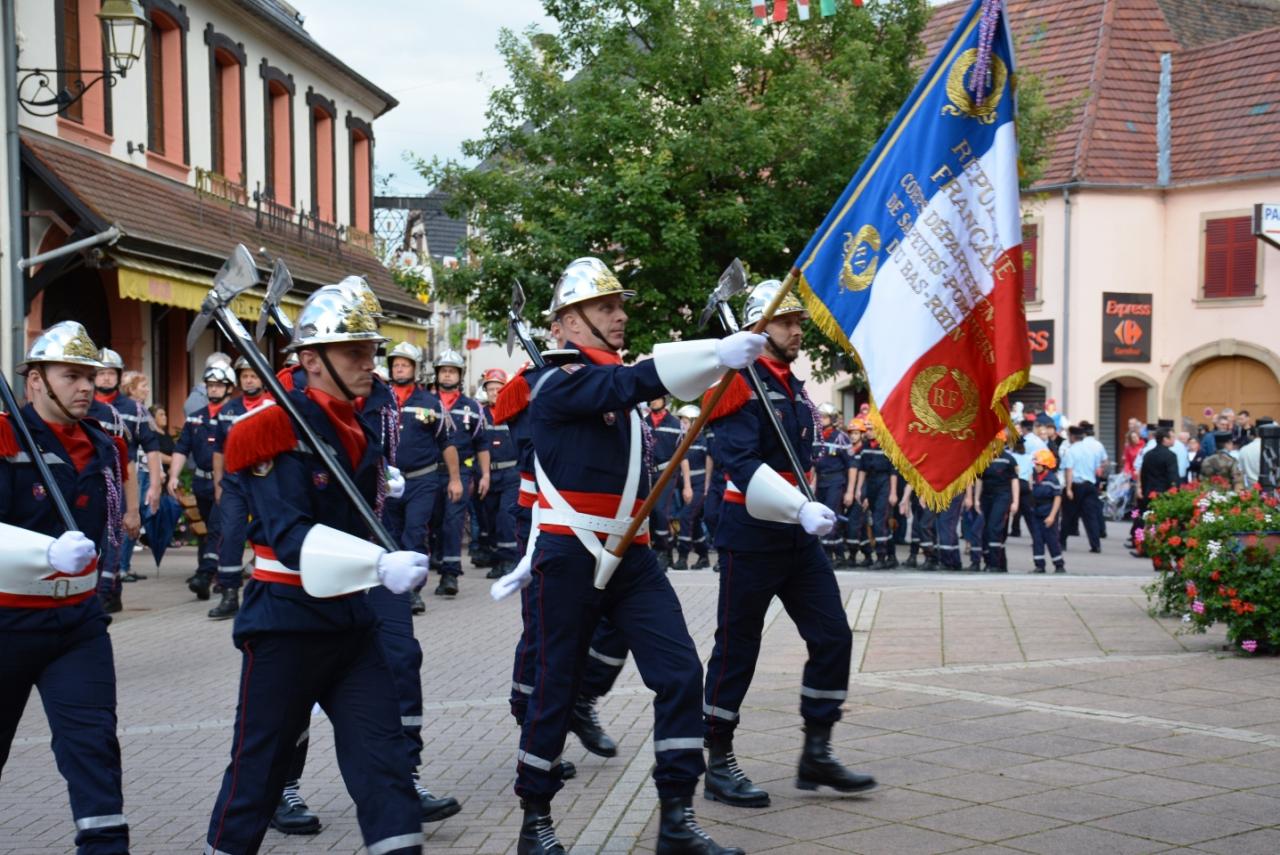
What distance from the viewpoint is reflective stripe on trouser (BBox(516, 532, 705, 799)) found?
5535mm

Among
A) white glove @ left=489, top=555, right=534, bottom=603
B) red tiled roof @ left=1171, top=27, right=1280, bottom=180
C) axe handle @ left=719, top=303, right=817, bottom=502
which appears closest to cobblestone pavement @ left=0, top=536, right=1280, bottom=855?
white glove @ left=489, top=555, right=534, bottom=603

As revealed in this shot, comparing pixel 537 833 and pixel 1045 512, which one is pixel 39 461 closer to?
pixel 537 833

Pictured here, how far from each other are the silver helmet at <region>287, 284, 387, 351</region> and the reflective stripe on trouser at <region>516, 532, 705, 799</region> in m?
1.17

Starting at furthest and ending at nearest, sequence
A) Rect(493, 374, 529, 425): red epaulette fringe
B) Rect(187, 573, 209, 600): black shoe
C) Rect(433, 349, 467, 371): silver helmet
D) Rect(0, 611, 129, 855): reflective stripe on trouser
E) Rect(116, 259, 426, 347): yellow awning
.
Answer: Rect(116, 259, 426, 347): yellow awning, Rect(433, 349, 467, 371): silver helmet, Rect(187, 573, 209, 600): black shoe, Rect(493, 374, 529, 425): red epaulette fringe, Rect(0, 611, 129, 855): reflective stripe on trouser

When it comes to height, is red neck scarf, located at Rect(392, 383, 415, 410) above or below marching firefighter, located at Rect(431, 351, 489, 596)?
above

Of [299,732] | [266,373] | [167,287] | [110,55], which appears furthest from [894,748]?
[167,287]

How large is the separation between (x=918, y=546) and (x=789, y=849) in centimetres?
1509

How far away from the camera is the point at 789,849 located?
5.70 metres

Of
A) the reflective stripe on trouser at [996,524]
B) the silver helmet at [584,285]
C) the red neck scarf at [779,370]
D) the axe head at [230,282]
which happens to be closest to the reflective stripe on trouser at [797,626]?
the red neck scarf at [779,370]

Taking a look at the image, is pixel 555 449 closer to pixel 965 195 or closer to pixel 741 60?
pixel 965 195

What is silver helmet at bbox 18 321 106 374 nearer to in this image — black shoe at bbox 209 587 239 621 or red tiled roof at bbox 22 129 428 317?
black shoe at bbox 209 587 239 621

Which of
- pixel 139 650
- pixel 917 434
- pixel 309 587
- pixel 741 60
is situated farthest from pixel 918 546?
pixel 309 587

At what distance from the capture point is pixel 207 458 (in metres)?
14.5

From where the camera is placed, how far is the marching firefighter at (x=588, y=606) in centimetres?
552
